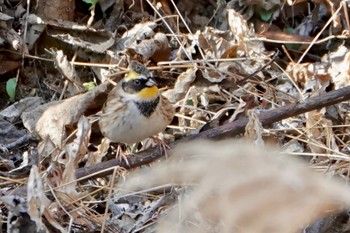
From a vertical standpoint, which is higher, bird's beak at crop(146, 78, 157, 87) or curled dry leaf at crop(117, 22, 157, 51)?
bird's beak at crop(146, 78, 157, 87)

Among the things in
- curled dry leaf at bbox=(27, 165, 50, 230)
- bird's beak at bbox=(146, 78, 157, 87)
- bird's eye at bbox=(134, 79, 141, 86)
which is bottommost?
bird's eye at bbox=(134, 79, 141, 86)

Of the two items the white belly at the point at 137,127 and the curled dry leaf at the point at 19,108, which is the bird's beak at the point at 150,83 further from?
the curled dry leaf at the point at 19,108

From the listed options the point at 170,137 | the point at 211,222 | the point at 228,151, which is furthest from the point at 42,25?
the point at 228,151

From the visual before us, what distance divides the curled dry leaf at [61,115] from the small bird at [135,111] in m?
0.50

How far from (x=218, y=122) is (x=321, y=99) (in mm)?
666

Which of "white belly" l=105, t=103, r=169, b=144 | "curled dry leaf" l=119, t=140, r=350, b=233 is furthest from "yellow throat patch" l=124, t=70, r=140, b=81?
"curled dry leaf" l=119, t=140, r=350, b=233

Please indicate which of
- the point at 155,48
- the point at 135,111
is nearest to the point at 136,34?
the point at 155,48

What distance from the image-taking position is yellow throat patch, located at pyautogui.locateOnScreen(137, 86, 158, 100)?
3.57 meters

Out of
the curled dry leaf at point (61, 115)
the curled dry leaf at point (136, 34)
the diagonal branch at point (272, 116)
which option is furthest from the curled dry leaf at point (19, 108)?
the diagonal branch at point (272, 116)

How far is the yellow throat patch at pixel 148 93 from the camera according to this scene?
11.7ft

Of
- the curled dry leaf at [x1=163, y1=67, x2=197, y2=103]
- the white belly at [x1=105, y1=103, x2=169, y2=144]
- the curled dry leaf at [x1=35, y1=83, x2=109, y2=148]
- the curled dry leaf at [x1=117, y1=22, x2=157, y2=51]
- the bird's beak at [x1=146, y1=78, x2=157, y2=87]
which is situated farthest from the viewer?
the curled dry leaf at [x1=117, y1=22, x2=157, y2=51]

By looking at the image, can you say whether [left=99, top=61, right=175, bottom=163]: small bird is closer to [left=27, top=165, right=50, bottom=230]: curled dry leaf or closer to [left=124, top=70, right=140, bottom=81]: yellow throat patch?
[left=124, top=70, right=140, bottom=81]: yellow throat patch

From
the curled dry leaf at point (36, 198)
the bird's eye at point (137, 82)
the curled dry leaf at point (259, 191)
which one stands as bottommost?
the bird's eye at point (137, 82)

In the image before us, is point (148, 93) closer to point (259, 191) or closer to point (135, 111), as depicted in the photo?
point (135, 111)
